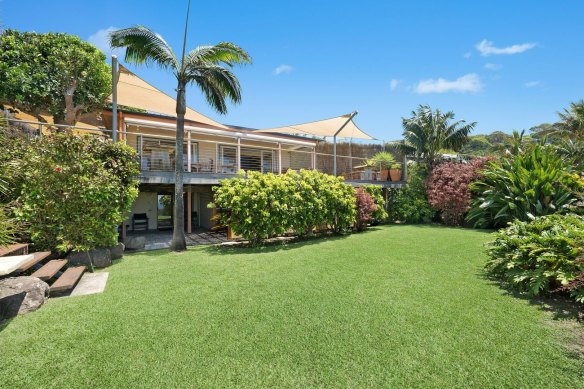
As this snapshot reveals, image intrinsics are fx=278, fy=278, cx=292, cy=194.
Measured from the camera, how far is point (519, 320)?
3.76m

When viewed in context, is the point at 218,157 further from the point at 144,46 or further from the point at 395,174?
the point at 395,174

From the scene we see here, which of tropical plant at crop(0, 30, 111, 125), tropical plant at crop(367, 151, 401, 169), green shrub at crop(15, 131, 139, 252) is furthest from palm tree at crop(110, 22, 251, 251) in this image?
tropical plant at crop(367, 151, 401, 169)

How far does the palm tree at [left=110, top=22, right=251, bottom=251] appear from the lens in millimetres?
8633

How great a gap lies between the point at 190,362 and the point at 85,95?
51.2 feet

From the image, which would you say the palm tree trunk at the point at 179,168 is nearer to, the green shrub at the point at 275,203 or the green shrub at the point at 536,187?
the green shrub at the point at 275,203

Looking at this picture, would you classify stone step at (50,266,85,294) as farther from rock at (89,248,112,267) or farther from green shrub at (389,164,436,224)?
green shrub at (389,164,436,224)

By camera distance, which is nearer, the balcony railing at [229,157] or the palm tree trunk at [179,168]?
the palm tree trunk at [179,168]

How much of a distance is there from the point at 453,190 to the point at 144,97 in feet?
58.9

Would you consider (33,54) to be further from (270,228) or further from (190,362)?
(190,362)

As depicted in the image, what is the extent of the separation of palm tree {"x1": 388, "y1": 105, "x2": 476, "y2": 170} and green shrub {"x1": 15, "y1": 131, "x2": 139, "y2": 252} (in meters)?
16.1

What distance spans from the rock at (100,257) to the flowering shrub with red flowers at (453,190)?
14717 mm

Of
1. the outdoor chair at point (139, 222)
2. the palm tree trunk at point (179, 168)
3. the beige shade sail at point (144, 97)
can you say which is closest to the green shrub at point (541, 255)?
the palm tree trunk at point (179, 168)

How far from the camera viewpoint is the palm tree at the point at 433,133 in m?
17.0

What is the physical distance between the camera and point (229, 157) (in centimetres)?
1811
